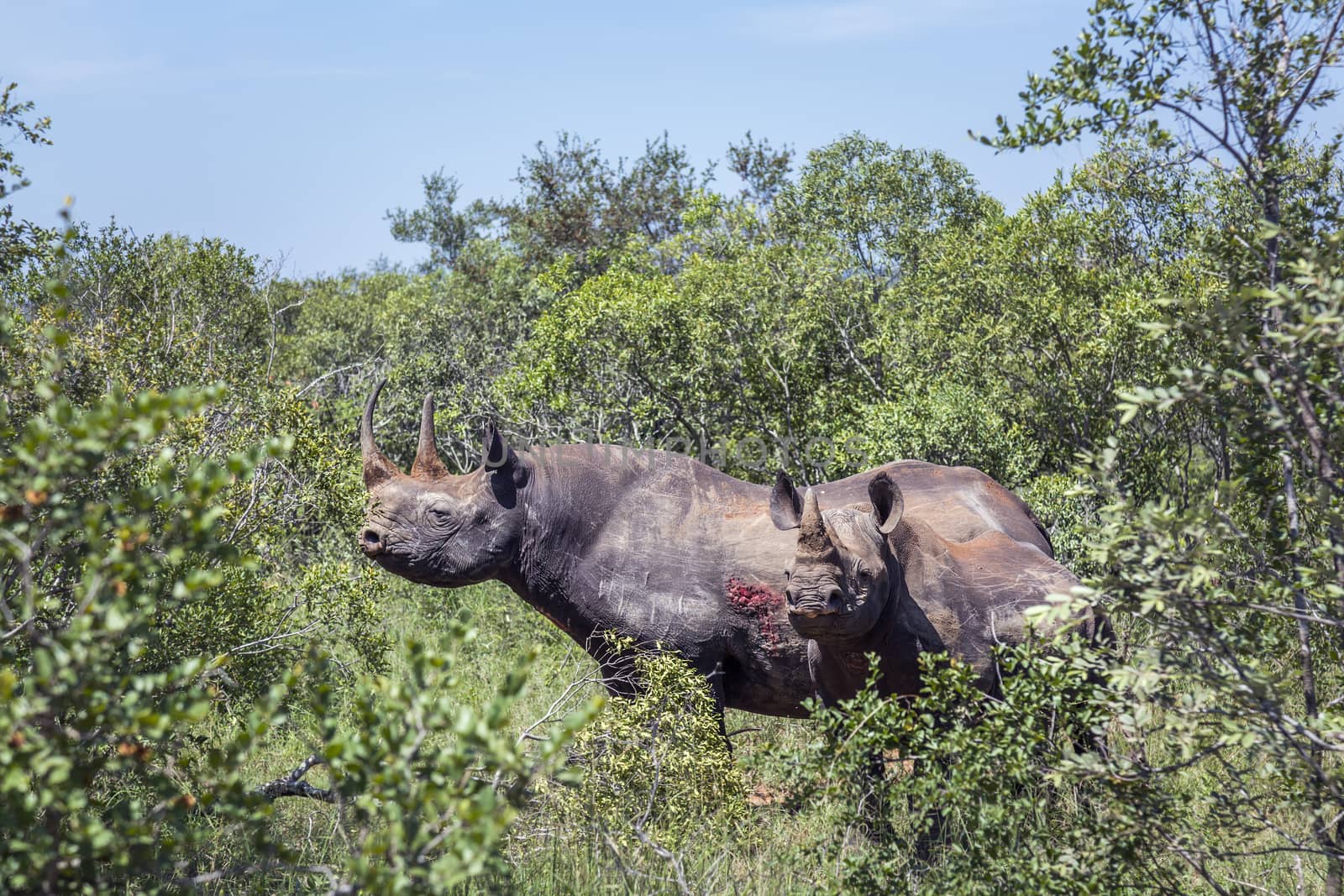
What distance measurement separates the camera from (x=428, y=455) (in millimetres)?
6746

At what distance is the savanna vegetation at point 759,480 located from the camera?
278 cm

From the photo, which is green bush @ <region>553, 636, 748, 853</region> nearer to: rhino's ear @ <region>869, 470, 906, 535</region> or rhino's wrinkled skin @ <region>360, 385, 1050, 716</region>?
rhino's wrinkled skin @ <region>360, 385, 1050, 716</region>

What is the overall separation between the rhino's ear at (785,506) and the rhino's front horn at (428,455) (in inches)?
85.3

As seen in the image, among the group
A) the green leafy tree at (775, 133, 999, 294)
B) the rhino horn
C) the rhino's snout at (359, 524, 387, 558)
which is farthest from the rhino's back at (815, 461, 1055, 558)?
the green leafy tree at (775, 133, 999, 294)

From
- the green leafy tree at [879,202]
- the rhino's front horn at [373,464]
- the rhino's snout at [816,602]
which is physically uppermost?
the green leafy tree at [879,202]

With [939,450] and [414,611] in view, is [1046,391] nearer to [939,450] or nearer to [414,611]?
[939,450]

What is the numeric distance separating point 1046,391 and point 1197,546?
21.6ft

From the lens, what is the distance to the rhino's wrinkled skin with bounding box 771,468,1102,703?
192 inches

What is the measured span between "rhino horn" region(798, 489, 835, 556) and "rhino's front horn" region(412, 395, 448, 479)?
264 centimetres

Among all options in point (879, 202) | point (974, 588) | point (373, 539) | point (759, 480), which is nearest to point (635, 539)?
point (373, 539)

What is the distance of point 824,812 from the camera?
5668 mm

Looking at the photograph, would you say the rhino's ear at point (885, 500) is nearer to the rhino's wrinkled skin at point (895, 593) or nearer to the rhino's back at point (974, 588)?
the rhino's wrinkled skin at point (895, 593)

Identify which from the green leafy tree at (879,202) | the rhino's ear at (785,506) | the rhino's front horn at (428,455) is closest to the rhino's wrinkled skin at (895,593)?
the rhino's ear at (785,506)

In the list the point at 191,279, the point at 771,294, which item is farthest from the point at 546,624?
the point at 191,279
